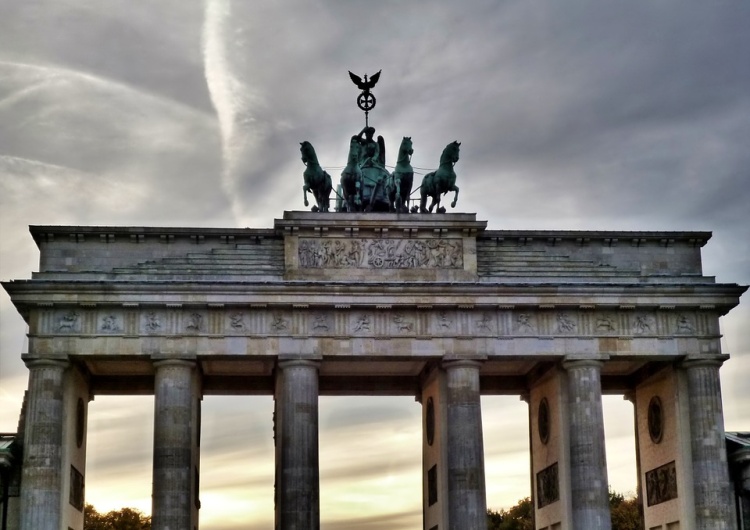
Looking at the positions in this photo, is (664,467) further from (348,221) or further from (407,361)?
(348,221)

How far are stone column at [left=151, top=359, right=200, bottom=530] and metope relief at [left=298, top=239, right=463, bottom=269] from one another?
6725mm

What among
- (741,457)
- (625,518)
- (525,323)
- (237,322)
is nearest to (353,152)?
(237,322)

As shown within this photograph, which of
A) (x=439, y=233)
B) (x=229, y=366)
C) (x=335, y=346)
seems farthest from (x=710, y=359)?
(x=229, y=366)

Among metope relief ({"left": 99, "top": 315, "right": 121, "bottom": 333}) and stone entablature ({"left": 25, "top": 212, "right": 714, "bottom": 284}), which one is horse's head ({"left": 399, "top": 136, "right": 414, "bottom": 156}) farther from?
metope relief ({"left": 99, "top": 315, "right": 121, "bottom": 333})

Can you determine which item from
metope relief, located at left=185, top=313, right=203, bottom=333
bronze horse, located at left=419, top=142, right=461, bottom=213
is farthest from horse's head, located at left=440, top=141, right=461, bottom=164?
metope relief, located at left=185, top=313, right=203, bottom=333

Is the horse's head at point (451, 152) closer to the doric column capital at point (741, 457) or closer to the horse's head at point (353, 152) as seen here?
the horse's head at point (353, 152)

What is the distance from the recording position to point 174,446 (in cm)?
4681

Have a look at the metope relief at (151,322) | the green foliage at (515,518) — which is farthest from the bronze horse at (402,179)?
the green foliage at (515,518)

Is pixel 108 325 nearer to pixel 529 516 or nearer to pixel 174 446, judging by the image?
pixel 174 446

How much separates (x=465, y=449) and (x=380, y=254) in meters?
8.68

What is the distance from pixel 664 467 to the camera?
52.3m

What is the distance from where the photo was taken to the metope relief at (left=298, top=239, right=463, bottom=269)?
49531 mm

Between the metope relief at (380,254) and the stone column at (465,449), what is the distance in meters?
4.34

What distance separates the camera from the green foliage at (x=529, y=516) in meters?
94.9
